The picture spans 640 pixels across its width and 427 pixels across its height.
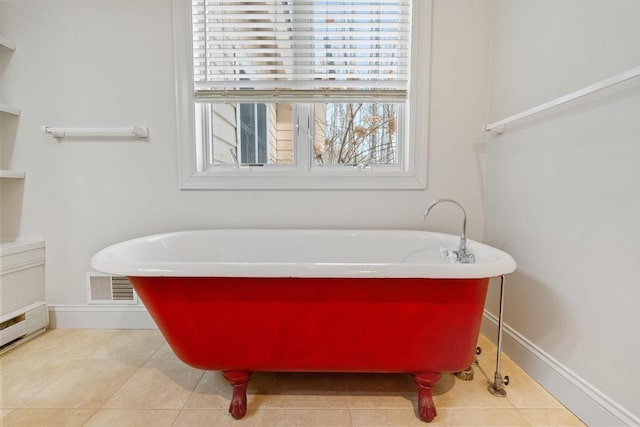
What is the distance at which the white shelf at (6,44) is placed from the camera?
154 centimetres

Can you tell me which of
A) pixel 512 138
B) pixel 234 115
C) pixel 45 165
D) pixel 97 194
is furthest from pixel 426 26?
pixel 45 165

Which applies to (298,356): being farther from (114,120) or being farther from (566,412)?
(114,120)

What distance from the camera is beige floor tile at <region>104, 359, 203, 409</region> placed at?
1.10 m

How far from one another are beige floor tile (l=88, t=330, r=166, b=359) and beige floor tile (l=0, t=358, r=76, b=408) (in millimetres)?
134

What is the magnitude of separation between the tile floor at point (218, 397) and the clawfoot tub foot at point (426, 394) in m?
0.03

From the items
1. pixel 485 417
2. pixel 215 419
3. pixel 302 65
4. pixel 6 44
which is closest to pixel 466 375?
pixel 485 417

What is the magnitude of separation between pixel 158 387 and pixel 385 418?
91 cm

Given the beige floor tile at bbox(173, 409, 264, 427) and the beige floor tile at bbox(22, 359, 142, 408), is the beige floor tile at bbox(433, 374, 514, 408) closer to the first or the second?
Result: the beige floor tile at bbox(173, 409, 264, 427)

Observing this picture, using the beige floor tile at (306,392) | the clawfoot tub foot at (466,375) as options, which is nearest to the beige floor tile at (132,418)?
the beige floor tile at (306,392)

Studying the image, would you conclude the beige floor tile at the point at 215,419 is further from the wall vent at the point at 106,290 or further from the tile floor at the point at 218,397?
the wall vent at the point at 106,290

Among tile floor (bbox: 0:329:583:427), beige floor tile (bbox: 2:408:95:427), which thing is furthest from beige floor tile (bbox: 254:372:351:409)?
beige floor tile (bbox: 2:408:95:427)

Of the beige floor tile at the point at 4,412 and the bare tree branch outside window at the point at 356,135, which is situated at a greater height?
the bare tree branch outside window at the point at 356,135

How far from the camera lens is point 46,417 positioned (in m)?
1.03

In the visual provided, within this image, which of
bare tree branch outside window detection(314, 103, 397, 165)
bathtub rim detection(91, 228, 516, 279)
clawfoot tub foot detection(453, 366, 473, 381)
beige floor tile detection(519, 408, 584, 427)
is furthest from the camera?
bare tree branch outside window detection(314, 103, 397, 165)
